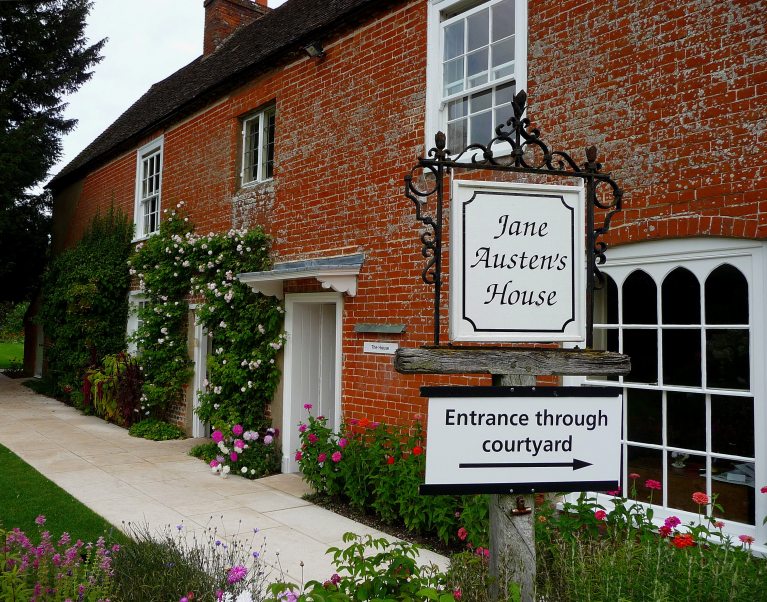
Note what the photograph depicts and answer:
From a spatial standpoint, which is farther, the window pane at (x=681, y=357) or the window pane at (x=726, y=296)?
the window pane at (x=681, y=357)

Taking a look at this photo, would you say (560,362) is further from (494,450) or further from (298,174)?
(298,174)

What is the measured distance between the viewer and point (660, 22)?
4.96 meters

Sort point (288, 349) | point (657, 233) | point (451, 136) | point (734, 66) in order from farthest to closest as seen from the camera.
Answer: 1. point (288, 349)
2. point (451, 136)
3. point (657, 233)
4. point (734, 66)

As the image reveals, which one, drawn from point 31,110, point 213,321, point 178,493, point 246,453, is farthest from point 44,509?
point 31,110

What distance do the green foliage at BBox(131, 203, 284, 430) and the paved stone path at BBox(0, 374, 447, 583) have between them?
3.15 ft

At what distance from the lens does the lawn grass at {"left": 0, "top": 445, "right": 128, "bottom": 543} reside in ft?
18.3

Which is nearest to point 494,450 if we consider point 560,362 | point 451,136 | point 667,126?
point 560,362

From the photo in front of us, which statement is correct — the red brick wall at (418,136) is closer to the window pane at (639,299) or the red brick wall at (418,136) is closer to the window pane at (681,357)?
the window pane at (639,299)

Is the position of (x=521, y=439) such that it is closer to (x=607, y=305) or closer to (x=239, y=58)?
(x=607, y=305)

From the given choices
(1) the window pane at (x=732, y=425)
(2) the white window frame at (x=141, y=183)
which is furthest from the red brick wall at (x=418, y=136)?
(1) the window pane at (x=732, y=425)

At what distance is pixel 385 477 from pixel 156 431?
247 inches

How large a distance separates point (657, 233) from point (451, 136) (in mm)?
2635

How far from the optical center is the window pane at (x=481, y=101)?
6.34m

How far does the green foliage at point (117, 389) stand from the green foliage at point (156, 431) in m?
0.59
